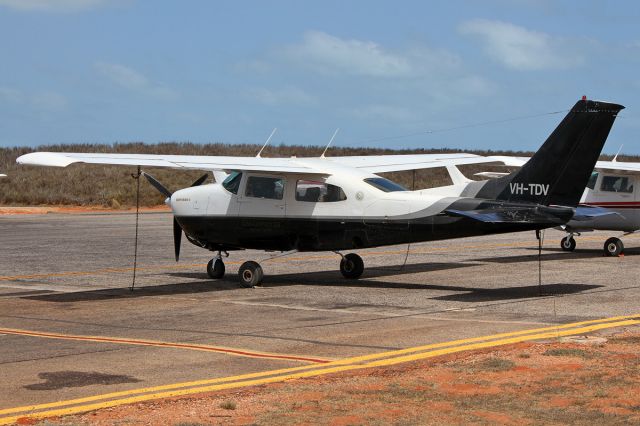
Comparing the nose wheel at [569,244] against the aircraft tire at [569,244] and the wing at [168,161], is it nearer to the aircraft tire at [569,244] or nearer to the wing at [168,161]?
the aircraft tire at [569,244]

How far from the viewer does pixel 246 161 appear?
67.8 feet

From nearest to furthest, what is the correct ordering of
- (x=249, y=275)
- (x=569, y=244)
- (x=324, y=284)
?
1. (x=249, y=275)
2. (x=324, y=284)
3. (x=569, y=244)

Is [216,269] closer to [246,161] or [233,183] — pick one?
[233,183]

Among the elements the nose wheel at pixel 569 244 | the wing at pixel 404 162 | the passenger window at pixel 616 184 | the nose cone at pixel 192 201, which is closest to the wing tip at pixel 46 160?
the nose cone at pixel 192 201

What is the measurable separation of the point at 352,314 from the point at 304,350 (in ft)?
11.6

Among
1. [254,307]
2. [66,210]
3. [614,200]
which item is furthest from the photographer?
[66,210]

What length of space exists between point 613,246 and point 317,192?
9.93m

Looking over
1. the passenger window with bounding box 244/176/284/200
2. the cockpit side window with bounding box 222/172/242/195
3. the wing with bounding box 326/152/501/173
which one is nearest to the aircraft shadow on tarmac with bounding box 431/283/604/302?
the wing with bounding box 326/152/501/173

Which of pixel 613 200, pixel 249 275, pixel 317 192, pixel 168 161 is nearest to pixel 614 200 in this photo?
pixel 613 200

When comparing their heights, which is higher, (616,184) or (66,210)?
(66,210)

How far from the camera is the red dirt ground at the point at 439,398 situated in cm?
886

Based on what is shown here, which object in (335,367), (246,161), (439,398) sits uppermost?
(246,161)

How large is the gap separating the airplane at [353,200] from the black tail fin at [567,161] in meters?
0.02

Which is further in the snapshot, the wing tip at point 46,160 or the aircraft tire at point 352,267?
the aircraft tire at point 352,267
